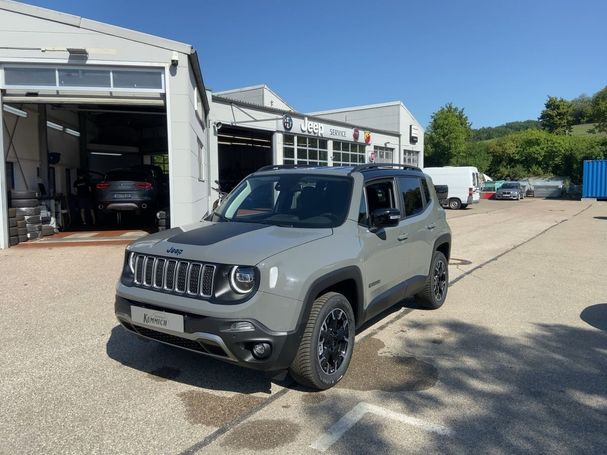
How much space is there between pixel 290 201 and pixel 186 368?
70.4 inches

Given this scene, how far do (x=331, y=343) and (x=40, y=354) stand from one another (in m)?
2.84

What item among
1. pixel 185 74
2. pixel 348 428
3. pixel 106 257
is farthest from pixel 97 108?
pixel 348 428

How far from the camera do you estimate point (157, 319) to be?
3643 mm

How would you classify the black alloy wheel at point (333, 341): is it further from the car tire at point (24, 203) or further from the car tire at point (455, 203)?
the car tire at point (455, 203)

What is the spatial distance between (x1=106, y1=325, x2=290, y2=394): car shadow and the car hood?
792 mm

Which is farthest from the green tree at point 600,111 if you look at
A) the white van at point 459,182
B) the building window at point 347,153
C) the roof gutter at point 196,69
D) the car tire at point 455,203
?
the roof gutter at point 196,69

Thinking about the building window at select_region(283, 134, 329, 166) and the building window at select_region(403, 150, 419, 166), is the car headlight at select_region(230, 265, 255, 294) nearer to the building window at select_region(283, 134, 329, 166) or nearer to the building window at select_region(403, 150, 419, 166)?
the building window at select_region(283, 134, 329, 166)

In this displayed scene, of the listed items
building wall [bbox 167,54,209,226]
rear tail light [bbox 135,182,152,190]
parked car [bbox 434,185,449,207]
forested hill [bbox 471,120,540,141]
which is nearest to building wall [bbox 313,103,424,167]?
parked car [bbox 434,185,449,207]

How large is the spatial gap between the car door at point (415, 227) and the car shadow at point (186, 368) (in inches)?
78.5

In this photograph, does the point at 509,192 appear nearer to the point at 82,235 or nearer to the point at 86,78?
the point at 82,235

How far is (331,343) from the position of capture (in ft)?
12.8

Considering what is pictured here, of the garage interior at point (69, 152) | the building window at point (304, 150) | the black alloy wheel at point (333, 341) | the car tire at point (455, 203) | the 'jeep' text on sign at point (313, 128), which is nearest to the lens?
the black alloy wheel at point (333, 341)

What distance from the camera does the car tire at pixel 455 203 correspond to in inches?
1141

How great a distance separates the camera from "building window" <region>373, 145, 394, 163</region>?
32.6 metres
